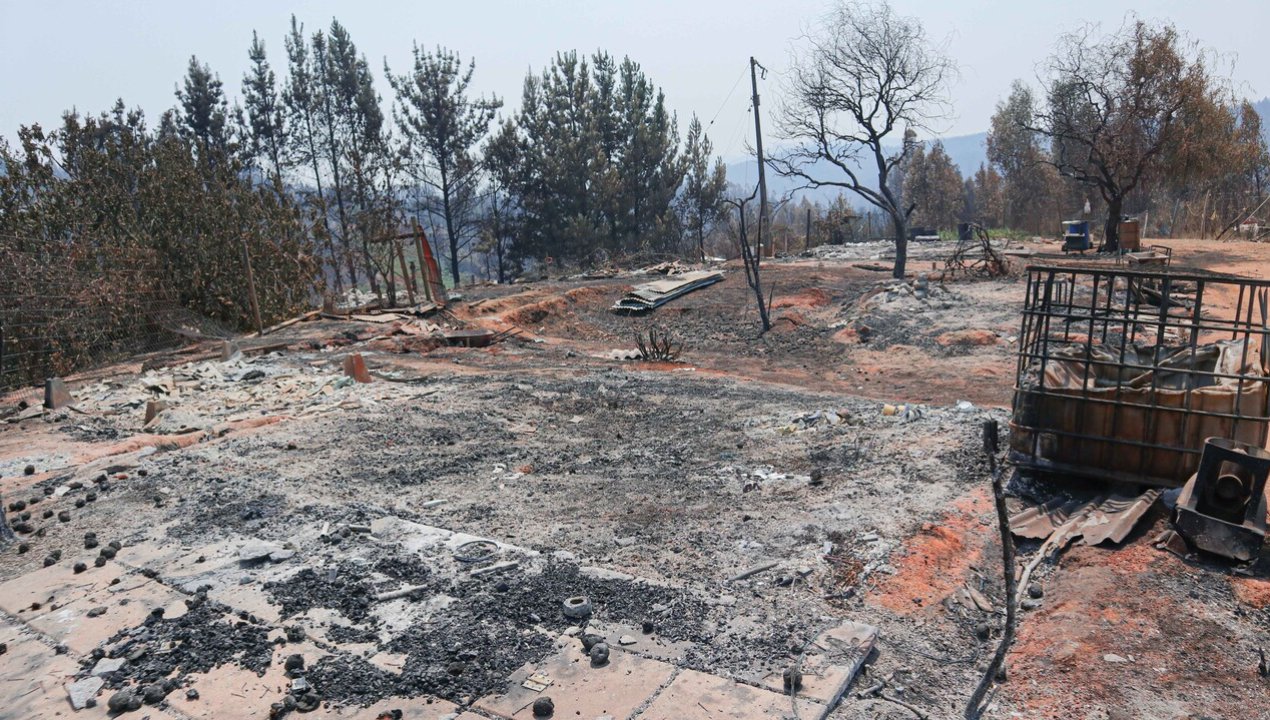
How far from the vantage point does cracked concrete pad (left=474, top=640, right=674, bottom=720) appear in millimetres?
3139

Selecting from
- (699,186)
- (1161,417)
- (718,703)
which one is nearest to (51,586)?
(718,703)

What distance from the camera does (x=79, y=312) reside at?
1160 centimetres

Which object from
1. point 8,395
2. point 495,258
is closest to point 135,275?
point 8,395

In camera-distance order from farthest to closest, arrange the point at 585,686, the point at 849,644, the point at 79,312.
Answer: the point at 79,312 → the point at 849,644 → the point at 585,686

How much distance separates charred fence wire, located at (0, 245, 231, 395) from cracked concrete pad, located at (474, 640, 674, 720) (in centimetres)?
957

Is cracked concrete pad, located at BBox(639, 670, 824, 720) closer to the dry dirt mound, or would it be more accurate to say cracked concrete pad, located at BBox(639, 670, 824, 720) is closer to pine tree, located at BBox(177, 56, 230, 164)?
the dry dirt mound

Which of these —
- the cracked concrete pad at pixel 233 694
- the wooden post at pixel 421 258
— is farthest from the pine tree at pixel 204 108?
the cracked concrete pad at pixel 233 694

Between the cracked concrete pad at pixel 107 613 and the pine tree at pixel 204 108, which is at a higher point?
the pine tree at pixel 204 108

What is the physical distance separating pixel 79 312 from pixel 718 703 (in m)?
12.0

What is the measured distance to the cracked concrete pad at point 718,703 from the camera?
10.1 ft

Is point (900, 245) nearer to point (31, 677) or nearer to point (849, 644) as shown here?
point (849, 644)

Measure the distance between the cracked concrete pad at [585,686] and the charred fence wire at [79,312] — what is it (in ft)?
31.4

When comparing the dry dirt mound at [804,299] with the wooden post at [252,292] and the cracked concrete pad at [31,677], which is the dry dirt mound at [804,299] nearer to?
the wooden post at [252,292]

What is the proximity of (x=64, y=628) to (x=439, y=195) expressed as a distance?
1176 inches
